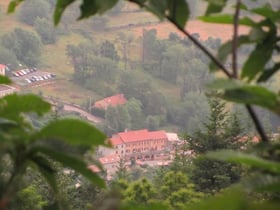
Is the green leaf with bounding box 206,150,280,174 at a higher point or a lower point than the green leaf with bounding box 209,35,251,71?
lower

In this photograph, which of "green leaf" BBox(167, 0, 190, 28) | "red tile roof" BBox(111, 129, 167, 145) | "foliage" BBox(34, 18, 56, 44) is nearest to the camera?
"green leaf" BBox(167, 0, 190, 28)

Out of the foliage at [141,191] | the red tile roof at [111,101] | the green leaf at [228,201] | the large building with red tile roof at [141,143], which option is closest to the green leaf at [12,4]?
the green leaf at [228,201]

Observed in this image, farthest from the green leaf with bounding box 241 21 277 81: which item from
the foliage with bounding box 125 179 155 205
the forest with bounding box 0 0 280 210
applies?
the foliage with bounding box 125 179 155 205

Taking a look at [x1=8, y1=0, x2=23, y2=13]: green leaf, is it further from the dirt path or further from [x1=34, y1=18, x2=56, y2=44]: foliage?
the dirt path

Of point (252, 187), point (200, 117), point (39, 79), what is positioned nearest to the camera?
point (252, 187)

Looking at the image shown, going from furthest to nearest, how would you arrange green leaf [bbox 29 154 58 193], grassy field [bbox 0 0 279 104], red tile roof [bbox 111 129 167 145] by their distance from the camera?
1. grassy field [bbox 0 0 279 104]
2. red tile roof [bbox 111 129 167 145]
3. green leaf [bbox 29 154 58 193]

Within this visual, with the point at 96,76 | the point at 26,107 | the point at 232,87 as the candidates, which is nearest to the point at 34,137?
the point at 26,107

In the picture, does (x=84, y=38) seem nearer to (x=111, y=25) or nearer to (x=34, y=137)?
(x=111, y=25)

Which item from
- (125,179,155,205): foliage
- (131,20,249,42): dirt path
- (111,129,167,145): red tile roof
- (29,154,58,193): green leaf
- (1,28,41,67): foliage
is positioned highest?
(29,154,58,193): green leaf
